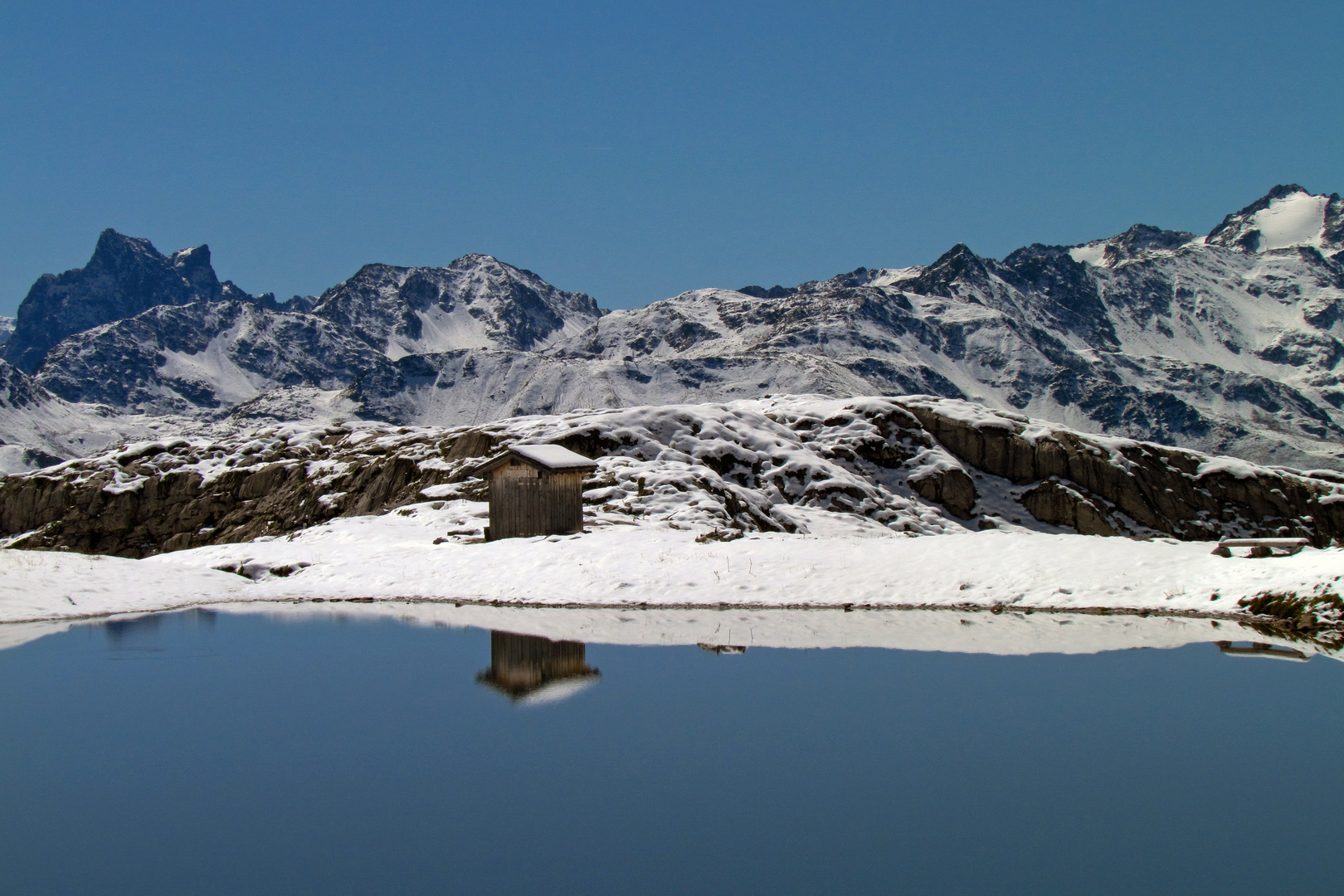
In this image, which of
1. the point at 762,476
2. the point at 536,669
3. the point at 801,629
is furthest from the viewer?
the point at 762,476

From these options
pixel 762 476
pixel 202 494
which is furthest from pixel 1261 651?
pixel 202 494

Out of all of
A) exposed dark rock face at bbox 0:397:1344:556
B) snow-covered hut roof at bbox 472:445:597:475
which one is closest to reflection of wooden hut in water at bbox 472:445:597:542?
snow-covered hut roof at bbox 472:445:597:475

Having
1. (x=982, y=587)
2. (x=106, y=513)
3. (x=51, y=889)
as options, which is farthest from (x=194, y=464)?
(x=51, y=889)

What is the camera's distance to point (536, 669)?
1939cm

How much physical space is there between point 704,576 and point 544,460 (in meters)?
9.93

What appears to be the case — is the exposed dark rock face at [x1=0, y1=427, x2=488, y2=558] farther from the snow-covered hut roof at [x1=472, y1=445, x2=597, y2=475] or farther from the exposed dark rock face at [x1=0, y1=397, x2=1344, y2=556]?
the snow-covered hut roof at [x1=472, y1=445, x2=597, y2=475]

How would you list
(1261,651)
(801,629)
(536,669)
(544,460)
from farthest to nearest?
(544,460) < (801,629) < (1261,651) < (536,669)

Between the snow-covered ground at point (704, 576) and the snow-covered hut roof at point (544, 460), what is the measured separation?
2807mm

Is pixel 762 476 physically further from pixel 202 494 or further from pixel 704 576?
pixel 202 494

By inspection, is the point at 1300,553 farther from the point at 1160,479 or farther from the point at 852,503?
the point at 1160,479

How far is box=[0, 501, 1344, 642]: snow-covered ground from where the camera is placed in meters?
24.4

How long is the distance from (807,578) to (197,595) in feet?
51.8

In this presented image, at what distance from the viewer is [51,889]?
10734 millimetres

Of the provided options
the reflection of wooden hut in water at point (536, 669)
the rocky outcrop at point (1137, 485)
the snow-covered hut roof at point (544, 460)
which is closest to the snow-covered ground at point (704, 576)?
the snow-covered hut roof at point (544, 460)
